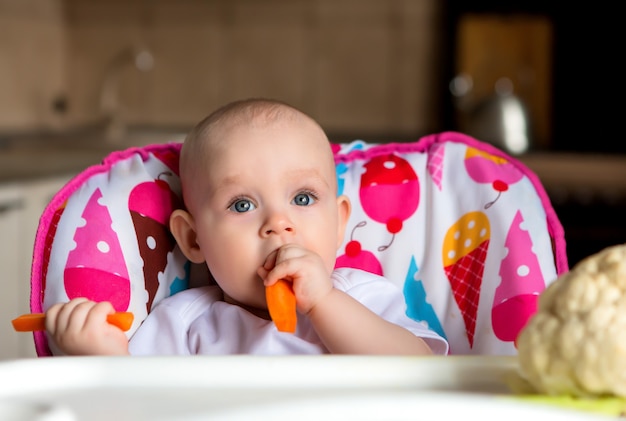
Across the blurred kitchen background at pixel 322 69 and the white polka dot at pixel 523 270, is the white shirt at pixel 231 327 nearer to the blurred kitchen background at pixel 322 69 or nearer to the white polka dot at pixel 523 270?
the white polka dot at pixel 523 270

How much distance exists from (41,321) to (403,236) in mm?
547

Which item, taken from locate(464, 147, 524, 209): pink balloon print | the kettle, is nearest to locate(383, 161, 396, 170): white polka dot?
locate(464, 147, 524, 209): pink balloon print

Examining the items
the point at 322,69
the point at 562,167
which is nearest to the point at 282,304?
the point at 562,167

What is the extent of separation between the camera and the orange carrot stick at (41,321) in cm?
94

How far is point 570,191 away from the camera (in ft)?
9.21

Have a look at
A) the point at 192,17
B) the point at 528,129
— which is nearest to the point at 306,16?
the point at 192,17

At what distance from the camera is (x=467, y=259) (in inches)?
50.9

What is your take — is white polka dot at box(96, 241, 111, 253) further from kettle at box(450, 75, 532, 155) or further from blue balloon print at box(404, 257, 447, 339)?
kettle at box(450, 75, 532, 155)

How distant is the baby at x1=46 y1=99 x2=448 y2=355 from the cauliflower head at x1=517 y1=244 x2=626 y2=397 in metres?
0.41

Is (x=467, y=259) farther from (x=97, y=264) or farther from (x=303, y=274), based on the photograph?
(x=97, y=264)

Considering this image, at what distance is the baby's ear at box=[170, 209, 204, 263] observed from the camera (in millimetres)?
1224

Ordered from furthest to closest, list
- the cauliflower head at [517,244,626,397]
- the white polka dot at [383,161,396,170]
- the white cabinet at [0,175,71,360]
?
1. the white cabinet at [0,175,71,360]
2. the white polka dot at [383,161,396,170]
3. the cauliflower head at [517,244,626,397]

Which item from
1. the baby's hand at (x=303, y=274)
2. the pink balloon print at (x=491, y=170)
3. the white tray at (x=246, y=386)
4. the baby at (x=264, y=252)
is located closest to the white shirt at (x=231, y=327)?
the baby at (x=264, y=252)

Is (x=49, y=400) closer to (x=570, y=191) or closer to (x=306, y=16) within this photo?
(x=570, y=191)
